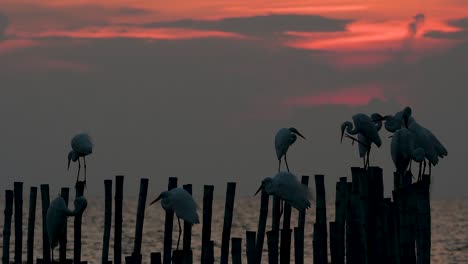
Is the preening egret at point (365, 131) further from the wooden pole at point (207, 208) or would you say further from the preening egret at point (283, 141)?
the wooden pole at point (207, 208)

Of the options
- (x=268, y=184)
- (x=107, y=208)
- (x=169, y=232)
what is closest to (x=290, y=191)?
(x=268, y=184)

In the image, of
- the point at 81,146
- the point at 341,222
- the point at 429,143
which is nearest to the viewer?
the point at 429,143

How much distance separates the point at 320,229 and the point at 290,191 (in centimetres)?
79

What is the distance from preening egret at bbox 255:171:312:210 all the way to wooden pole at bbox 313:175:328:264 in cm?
41

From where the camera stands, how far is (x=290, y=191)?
18.1 metres

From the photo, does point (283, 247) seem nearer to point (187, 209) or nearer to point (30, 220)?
point (187, 209)

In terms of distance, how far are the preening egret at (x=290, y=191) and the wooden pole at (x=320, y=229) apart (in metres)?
0.41

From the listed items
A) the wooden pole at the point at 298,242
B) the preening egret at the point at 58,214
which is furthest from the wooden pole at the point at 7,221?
the wooden pole at the point at 298,242

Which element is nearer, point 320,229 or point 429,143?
point 429,143

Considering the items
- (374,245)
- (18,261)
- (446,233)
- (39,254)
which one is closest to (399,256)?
(374,245)

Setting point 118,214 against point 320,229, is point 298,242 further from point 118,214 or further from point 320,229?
point 118,214

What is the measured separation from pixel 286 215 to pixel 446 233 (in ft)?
208

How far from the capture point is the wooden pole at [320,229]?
17.7 meters

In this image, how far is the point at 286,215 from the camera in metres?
19.3
